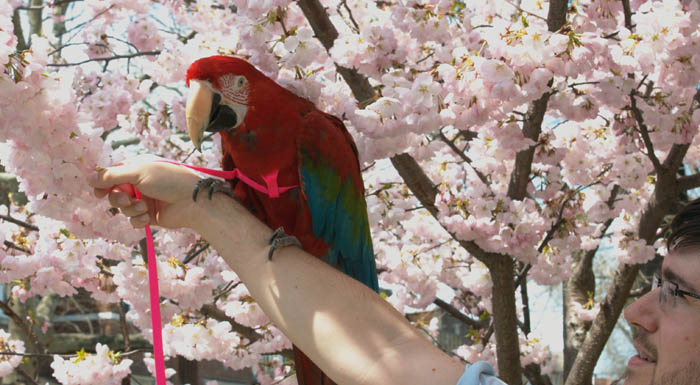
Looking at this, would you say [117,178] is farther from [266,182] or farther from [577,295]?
[577,295]

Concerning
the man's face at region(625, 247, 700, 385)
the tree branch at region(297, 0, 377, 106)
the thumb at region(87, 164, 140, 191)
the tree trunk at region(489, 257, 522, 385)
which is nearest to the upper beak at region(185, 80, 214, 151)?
the thumb at region(87, 164, 140, 191)

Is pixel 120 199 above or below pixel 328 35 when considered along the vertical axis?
below

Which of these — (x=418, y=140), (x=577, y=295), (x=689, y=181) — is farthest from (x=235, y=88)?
(x=577, y=295)

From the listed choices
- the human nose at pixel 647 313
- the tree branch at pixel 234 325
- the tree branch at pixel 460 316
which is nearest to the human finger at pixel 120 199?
the human nose at pixel 647 313

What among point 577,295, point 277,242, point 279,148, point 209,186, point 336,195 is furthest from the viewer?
point 577,295

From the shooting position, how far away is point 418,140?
2.61 metres

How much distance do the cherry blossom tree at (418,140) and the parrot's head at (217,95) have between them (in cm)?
24

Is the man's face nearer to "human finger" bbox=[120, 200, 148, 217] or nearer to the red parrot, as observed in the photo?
the red parrot

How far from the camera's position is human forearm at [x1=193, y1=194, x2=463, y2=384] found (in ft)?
2.89

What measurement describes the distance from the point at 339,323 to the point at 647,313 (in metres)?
0.52

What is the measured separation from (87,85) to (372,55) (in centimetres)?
140

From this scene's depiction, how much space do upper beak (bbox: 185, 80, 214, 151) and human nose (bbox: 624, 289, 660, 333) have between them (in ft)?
3.41

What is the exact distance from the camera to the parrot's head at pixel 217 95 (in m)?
1.54

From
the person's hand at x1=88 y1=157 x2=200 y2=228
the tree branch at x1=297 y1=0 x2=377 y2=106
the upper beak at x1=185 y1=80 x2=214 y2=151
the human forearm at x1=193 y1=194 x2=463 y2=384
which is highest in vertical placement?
the tree branch at x1=297 y1=0 x2=377 y2=106
